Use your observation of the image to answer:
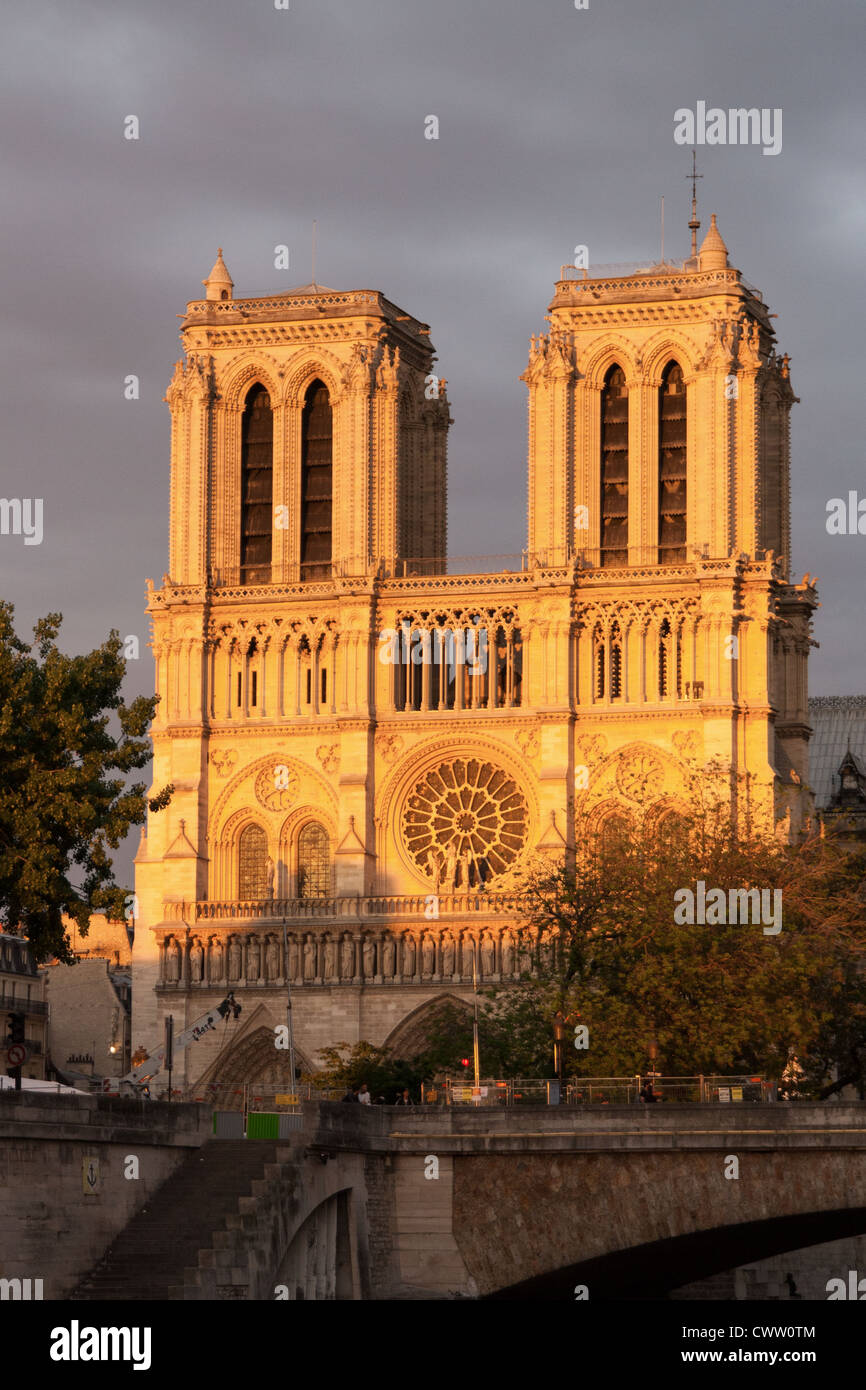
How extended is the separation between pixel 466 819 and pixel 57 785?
36231 mm

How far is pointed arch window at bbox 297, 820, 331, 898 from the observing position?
3728 inches

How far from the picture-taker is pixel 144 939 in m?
94.2

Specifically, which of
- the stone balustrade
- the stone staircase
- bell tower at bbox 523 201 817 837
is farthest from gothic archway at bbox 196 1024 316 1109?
the stone staircase

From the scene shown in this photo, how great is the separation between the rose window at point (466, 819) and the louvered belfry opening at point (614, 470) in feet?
25.6

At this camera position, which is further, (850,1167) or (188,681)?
(188,681)

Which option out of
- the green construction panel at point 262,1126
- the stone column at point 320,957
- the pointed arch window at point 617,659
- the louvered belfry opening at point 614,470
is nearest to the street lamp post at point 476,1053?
the green construction panel at point 262,1126

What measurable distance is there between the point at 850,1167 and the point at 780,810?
120 ft

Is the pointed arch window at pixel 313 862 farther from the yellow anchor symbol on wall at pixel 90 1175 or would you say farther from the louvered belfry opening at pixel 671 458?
the yellow anchor symbol on wall at pixel 90 1175

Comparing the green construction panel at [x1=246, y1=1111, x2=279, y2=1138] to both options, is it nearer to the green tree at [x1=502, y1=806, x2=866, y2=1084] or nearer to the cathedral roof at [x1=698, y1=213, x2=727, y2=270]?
the green tree at [x1=502, y1=806, x2=866, y2=1084]

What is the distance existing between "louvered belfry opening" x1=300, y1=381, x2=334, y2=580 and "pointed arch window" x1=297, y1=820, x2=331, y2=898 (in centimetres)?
832

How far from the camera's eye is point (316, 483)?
97438 mm
